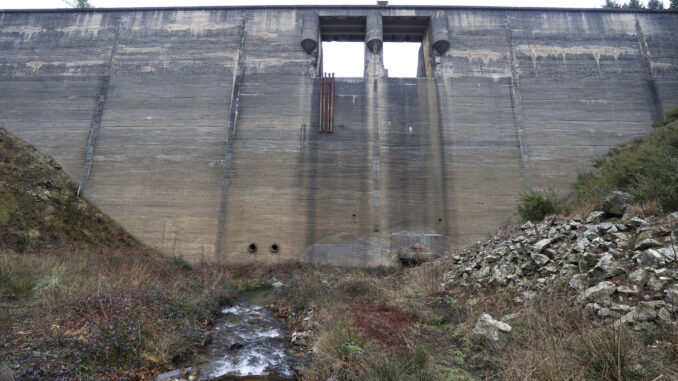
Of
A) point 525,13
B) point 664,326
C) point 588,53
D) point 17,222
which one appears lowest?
point 664,326

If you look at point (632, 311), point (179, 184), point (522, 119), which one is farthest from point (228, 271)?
point (522, 119)

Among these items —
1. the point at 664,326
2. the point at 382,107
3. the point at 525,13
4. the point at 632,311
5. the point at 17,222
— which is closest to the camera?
the point at 664,326

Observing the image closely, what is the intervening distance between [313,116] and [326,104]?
870 millimetres

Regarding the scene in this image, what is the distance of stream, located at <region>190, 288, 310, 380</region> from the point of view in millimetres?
4625

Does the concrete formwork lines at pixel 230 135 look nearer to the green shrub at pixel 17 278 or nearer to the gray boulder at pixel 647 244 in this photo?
the green shrub at pixel 17 278

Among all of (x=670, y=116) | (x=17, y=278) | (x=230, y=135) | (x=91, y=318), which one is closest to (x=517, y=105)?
(x=670, y=116)

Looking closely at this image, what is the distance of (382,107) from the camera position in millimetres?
16234

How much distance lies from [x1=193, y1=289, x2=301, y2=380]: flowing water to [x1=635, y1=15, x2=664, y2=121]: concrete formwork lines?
1964 cm

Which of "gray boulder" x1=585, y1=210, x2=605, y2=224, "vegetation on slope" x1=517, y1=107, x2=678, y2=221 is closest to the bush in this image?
"vegetation on slope" x1=517, y1=107, x2=678, y2=221

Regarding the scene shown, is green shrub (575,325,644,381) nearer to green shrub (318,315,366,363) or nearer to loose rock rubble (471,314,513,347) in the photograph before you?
loose rock rubble (471,314,513,347)

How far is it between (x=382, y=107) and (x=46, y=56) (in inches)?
700

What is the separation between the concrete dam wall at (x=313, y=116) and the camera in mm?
14812

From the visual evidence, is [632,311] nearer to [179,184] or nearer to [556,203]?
[556,203]

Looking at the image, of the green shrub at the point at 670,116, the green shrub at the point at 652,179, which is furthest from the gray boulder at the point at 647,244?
the green shrub at the point at 670,116
